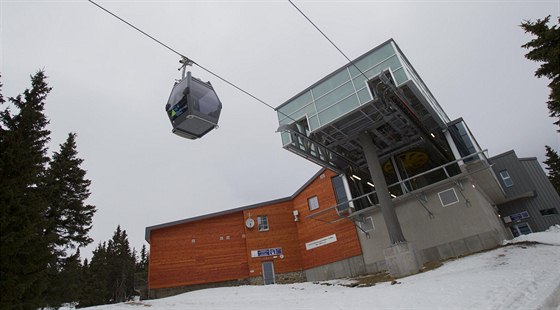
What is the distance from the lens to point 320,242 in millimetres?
28906

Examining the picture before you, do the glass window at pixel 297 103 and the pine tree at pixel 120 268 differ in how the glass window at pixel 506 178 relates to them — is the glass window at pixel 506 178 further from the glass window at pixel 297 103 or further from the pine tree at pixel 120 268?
the pine tree at pixel 120 268

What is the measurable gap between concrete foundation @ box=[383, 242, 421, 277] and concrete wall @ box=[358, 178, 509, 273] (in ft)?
8.09

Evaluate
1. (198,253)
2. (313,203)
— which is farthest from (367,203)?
(198,253)

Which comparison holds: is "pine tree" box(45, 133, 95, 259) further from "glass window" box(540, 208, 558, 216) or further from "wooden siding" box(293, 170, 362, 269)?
"glass window" box(540, 208, 558, 216)

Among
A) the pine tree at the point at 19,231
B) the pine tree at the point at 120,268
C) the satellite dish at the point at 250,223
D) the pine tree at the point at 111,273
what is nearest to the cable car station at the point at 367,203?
the satellite dish at the point at 250,223

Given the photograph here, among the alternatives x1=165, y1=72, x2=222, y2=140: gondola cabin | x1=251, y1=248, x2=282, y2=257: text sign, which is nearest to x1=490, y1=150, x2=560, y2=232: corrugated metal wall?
x1=251, y1=248, x2=282, y2=257: text sign

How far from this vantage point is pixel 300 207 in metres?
31.2

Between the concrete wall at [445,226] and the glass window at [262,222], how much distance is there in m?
10.3

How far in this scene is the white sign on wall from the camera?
1110 inches

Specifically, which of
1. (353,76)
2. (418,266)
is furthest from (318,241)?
(353,76)

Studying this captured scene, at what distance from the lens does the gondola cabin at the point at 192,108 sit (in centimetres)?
891

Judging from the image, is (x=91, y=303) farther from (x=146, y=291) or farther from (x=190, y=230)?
(x=190, y=230)

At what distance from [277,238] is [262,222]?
212 cm

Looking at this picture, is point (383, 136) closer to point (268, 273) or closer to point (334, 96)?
point (334, 96)
